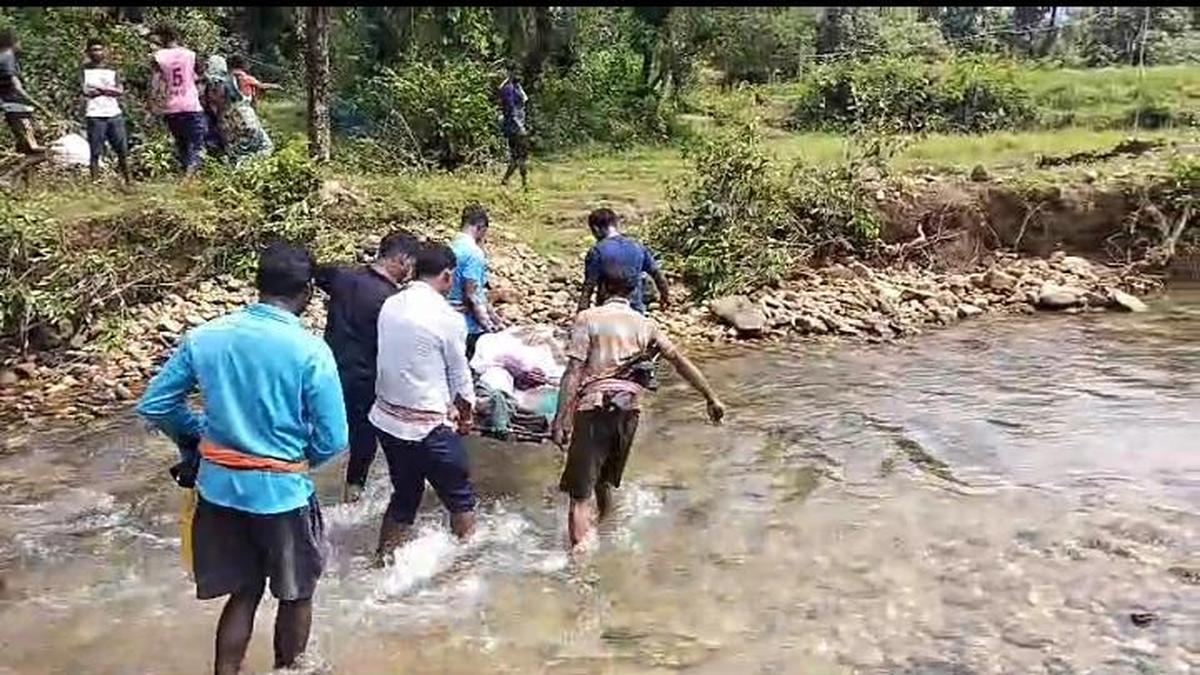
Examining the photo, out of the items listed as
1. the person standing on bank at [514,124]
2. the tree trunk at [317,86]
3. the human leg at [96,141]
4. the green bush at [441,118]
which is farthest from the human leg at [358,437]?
the green bush at [441,118]

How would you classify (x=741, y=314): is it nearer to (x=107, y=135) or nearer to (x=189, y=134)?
(x=189, y=134)

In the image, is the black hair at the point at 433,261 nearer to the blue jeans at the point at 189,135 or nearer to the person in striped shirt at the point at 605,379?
the person in striped shirt at the point at 605,379

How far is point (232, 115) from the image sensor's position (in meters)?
13.9

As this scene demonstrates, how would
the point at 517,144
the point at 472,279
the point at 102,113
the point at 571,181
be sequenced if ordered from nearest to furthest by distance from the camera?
1. the point at 472,279
2. the point at 102,113
3. the point at 517,144
4. the point at 571,181

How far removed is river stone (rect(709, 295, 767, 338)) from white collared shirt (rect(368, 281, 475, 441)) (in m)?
6.82

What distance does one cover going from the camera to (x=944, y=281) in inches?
555

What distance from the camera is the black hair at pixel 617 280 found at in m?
6.16

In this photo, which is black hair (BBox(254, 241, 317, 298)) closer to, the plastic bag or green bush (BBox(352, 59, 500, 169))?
the plastic bag

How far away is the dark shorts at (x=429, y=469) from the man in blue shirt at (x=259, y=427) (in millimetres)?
1346

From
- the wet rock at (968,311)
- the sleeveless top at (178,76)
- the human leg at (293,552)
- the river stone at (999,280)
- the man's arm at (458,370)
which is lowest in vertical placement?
the wet rock at (968,311)

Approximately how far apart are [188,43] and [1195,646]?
1537cm

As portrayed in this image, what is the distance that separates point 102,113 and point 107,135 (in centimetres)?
32

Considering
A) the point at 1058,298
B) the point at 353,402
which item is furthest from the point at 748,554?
the point at 1058,298

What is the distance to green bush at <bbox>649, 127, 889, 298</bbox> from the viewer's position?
44.0 feet
